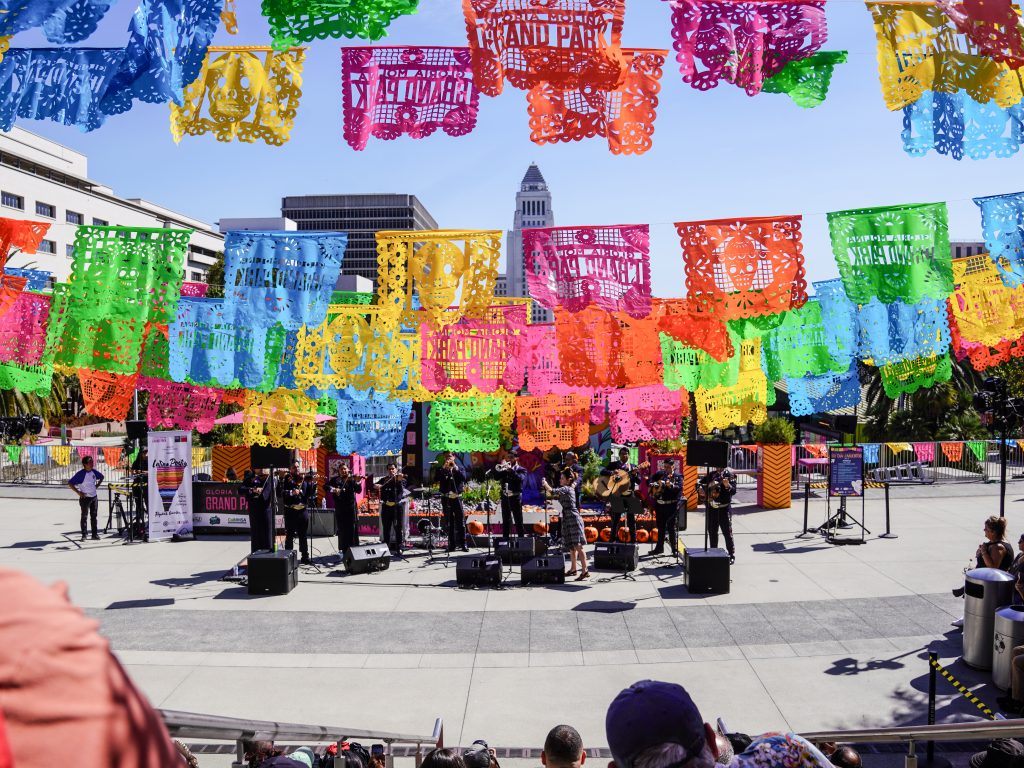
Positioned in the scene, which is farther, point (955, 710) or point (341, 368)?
point (341, 368)

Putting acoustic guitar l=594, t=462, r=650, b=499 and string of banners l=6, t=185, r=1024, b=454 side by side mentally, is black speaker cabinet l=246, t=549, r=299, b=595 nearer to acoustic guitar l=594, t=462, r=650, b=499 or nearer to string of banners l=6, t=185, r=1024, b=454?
string of banners l=6, t=185, r=1024, b=454

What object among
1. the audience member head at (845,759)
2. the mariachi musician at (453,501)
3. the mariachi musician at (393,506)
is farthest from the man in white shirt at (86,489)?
the audience member head at (845,759)

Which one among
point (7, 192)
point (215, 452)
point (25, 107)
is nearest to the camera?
point (25, 107)

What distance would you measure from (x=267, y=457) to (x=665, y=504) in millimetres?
7911

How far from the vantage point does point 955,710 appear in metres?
8.27

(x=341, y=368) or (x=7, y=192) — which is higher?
(x=7, y=192)

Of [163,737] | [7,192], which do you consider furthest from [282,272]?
[7,192]

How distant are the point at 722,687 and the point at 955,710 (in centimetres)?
240

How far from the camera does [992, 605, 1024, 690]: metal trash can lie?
853 cm

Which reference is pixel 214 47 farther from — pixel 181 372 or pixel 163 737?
pixel 163 737

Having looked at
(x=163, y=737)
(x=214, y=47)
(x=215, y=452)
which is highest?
(x=214, y=47)

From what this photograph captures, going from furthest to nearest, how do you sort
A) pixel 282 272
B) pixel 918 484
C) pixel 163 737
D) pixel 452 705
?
pixel 918 484, pixel 282 272, pixel 452 705, pixel 163 737

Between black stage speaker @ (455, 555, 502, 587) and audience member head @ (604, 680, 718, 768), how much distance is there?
11471 mm

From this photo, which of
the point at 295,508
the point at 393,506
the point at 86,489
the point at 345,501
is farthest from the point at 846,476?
the point at 86,489
